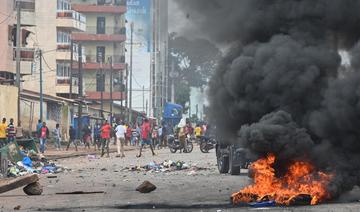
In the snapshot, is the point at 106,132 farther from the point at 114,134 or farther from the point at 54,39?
the point at 54,39

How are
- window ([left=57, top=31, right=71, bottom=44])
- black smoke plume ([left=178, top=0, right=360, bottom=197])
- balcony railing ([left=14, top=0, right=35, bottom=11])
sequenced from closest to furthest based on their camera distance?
black smoke plume ([left=178, top=0, right=360, bottom=197]), balcony railing ([left=14, top=0, right=35, bottom=11]), window ([left=57, top=31, right=71, bottom=44])

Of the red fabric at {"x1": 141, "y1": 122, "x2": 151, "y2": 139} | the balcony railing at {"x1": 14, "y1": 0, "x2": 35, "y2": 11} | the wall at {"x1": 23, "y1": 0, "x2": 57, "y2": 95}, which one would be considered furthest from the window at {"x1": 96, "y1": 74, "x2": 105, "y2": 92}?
the red fabric at {"x1": 141, "y1": 122, "x2": 151, "y2": 139}

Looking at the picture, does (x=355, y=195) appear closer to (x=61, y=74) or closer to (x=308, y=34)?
(x=308, y=34)

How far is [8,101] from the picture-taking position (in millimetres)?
53219

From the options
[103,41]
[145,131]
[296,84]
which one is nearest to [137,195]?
[296,84]

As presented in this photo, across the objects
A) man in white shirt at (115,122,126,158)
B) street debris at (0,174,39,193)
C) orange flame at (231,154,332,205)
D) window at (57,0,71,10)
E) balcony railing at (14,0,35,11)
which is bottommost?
man in white shirt at (115,122,126,158)

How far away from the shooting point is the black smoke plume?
14.8 metres

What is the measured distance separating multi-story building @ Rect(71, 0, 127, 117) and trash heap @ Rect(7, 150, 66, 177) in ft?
235

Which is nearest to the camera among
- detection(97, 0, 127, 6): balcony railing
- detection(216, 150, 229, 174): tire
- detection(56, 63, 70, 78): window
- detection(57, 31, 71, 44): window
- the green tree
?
detection(216, 150, 229, 174): tire

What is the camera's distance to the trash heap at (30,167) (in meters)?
24.5

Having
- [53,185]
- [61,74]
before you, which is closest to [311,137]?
[53,185]

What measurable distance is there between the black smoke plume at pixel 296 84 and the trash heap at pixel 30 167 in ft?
30.8

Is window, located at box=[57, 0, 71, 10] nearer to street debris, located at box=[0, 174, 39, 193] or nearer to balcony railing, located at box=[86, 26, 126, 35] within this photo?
balcony railing, located at box=[86, 26, 126, 35]

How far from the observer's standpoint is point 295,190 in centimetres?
1473
